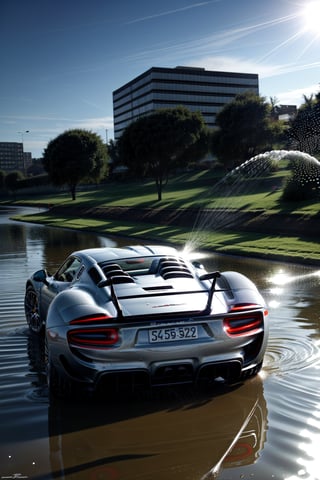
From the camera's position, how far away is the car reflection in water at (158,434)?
3.87 metres

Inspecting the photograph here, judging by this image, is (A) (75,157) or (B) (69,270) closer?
(B) (69,270)

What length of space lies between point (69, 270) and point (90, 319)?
214cm

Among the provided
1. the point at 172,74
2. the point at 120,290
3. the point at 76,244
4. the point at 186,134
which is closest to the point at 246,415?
the point at 120,290

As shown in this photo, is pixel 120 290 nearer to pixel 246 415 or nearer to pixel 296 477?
pixel 246 415

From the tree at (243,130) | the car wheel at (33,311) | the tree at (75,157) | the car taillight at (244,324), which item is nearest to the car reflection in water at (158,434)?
the car taillight at (244,324)

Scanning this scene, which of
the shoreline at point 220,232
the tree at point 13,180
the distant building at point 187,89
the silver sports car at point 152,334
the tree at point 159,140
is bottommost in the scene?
the shoreline at point 220,232

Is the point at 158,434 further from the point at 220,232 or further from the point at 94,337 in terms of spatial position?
the point at 220,232

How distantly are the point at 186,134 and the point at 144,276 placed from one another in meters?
41.1

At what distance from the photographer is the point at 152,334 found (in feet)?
15.6

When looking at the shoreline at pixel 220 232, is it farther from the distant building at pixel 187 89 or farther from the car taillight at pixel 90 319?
the distant building at pixel 187 89

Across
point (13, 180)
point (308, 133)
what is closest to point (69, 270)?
point (308, 133)

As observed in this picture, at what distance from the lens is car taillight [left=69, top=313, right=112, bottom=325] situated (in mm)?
4759

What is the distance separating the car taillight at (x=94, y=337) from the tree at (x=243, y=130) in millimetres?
47837

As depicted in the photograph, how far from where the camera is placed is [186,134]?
4588 cm
